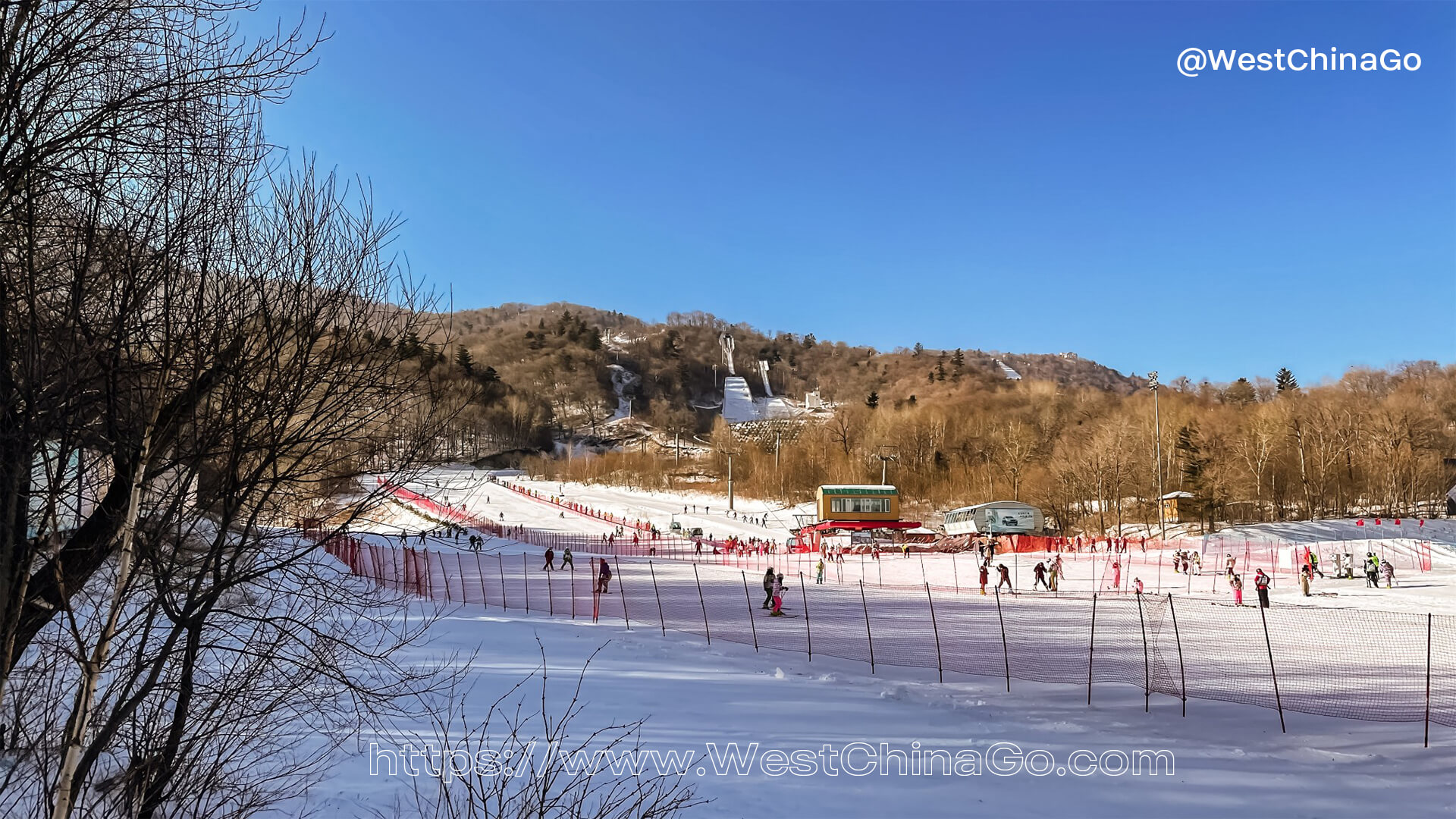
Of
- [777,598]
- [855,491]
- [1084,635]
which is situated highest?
[855,491]

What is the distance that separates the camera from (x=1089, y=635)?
729 inches

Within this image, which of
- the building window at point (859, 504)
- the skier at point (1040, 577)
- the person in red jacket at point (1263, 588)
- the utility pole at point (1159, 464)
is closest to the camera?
the person in red jacket at point (1263, 588)

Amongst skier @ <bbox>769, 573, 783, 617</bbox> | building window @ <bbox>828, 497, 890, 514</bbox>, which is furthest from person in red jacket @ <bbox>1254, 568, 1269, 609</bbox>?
building window @ <bbox>828, 497, 890, 514</bbox>

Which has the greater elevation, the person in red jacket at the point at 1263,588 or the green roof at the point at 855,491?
the green roof at the point at 855,491

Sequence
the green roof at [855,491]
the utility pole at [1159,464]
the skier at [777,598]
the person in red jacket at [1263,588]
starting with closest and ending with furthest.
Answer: the person in red jacket at [1263,588]
the skier at [777,598]
the utility pole at [1159,464]
the green roof at [855,491]

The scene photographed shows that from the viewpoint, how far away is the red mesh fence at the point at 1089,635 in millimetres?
13133

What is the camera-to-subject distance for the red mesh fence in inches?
517

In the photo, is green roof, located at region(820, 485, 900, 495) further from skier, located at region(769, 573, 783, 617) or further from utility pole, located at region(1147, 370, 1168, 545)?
skier, located at region(769, 573, 783, 617)

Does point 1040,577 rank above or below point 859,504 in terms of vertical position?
below

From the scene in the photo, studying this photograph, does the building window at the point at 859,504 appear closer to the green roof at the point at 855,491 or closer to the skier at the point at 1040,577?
the green roof at the point at 855,491

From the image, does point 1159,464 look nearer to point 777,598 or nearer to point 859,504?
point 859,504

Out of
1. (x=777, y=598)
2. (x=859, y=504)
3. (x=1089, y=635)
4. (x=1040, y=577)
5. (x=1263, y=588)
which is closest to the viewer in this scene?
(x=1089, y=635)

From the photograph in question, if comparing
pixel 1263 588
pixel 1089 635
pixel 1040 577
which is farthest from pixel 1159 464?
pixel 1089 635

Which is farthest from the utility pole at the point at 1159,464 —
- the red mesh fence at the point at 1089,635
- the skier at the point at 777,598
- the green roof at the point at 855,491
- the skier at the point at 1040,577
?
the skier at the point at 777,598
